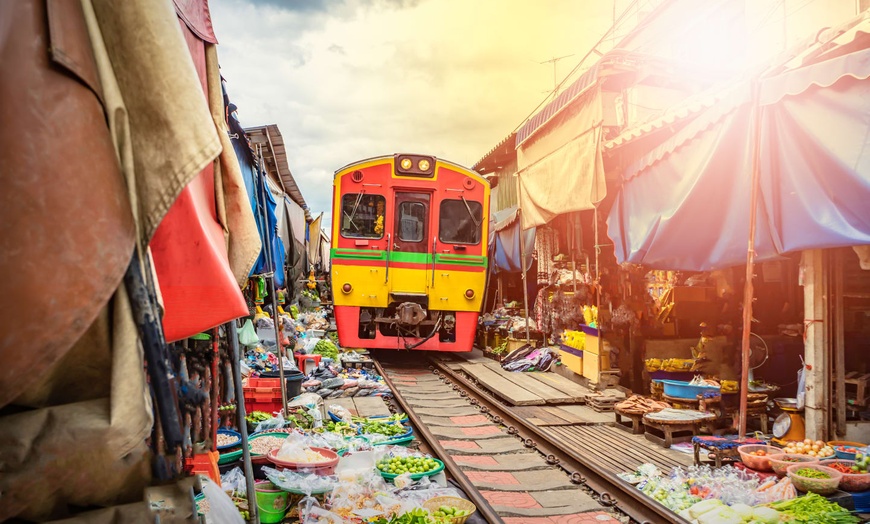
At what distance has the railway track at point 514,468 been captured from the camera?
432cm

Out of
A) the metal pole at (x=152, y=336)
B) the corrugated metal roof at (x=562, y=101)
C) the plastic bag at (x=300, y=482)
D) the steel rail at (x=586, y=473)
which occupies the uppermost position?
the corrugated metal roof at (x=562, y=101)

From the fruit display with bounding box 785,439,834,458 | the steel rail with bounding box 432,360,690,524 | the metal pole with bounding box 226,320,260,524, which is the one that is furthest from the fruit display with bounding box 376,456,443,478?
the fruit display with bounding box 785,439,834,458

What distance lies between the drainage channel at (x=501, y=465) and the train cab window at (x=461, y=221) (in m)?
2.72

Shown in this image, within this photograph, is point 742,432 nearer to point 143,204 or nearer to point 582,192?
point 582,192

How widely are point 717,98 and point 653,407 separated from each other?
319cm

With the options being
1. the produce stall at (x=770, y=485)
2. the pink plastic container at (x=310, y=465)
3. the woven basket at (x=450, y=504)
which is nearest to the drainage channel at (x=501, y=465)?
the woven basket at (x=450, y=504)

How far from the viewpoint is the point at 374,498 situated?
4047mm

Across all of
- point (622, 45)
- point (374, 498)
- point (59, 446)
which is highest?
point (622, 45)

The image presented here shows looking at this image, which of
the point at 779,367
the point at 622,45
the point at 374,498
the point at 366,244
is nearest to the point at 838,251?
the point at 779,367

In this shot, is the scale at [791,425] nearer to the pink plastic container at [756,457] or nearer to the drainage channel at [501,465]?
the pink plastic container at [756,457]

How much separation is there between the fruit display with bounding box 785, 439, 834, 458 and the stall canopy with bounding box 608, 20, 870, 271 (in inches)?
60.4

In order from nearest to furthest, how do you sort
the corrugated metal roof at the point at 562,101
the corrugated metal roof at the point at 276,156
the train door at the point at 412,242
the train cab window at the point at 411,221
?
the corrugated metal roof at the point at 562,101
the train door at the point at 412,242
the train cab window at the point at 411,221
the corrugated metal roof at the point at 276,156

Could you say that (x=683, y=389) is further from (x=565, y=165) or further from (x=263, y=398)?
(x=263, y=398)

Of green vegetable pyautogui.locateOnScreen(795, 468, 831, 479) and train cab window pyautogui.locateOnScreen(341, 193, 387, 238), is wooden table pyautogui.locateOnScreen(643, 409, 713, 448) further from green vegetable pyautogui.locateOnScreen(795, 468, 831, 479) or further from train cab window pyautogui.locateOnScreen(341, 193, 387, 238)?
train cab window pyautogui.locateOnScreen(341, 193, 387, 238)
